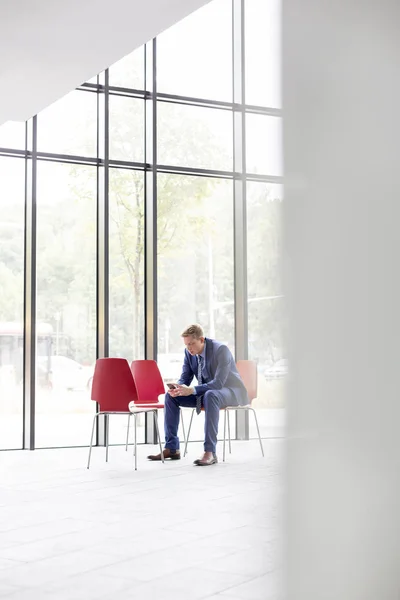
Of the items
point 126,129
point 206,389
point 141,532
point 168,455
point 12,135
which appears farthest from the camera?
point 126,129

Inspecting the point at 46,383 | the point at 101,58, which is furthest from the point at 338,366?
the point at 46,383

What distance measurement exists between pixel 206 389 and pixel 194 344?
38cm

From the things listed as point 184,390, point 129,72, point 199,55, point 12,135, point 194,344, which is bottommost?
point 184,390

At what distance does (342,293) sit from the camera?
1.73m

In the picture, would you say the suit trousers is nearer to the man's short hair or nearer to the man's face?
the man's face

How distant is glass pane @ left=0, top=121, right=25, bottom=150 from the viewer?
25.7 ft

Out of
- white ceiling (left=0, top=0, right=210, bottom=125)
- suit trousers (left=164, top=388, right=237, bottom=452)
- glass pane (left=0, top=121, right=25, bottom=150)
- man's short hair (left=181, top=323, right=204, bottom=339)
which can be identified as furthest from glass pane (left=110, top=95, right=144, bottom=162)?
suit trousers (left=164, top=388, right=237, bottom=452)

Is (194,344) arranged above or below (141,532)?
above

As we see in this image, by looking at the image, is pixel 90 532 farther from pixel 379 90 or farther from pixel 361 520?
pixel 379 90

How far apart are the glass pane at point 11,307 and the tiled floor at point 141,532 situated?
148 centimetres

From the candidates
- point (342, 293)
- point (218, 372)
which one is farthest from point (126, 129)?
point (342, 293)

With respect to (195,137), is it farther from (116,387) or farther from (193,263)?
(116,387)

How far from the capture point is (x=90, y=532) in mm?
3732

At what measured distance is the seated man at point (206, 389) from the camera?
637cm
